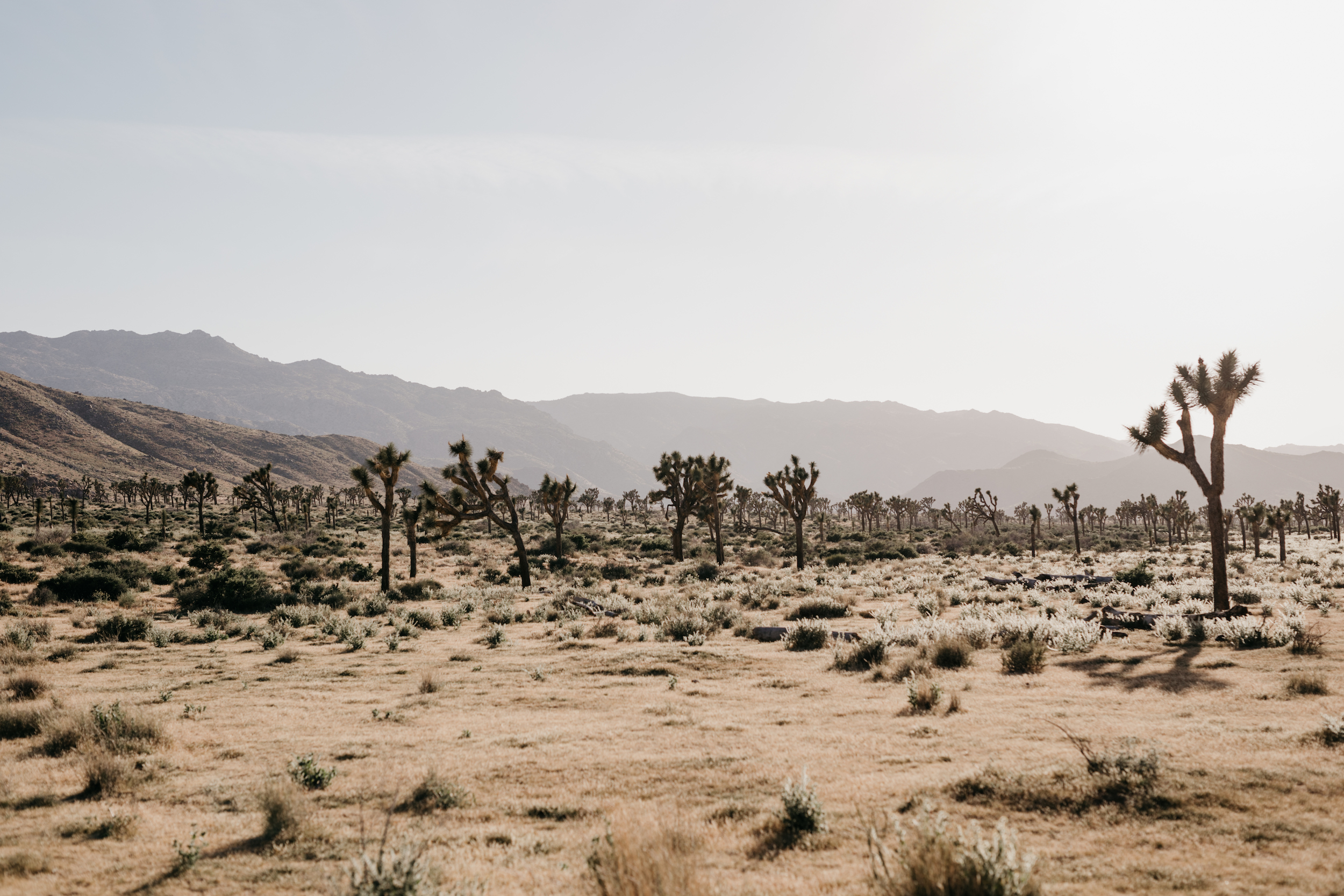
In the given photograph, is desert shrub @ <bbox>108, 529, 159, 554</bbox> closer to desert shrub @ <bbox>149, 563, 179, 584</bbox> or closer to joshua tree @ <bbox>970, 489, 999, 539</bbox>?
desert shrub @ <bbox>149, 563, 179, 584</bbox>

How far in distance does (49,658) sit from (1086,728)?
2133cm

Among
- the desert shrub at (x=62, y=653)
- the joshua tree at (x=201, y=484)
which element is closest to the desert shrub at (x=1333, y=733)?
the desert shrub at (x=62, y=653)

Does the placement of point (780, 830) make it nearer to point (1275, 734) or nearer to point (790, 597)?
point (1275, 734)

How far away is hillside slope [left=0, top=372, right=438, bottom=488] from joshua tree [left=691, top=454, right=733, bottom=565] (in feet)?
355

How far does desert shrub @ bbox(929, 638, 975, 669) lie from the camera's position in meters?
13.5

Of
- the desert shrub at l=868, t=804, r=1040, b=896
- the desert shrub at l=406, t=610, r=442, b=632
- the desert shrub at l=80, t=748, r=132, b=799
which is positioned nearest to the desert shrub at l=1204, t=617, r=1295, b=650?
the desert shrub at l=868, t=804, r=1040, b=896

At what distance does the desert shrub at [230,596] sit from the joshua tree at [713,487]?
26466mm

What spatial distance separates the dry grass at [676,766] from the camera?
17.4ft

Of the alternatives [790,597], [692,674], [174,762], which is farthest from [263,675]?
[790,597]

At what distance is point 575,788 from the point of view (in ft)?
24.9

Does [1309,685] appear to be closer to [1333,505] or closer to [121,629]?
[121,629]

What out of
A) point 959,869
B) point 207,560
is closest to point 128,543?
point 207,560

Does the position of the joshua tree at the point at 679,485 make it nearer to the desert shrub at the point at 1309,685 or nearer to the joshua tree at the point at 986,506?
the joshua tree at the point at 986,506

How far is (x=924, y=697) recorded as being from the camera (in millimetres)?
10211
